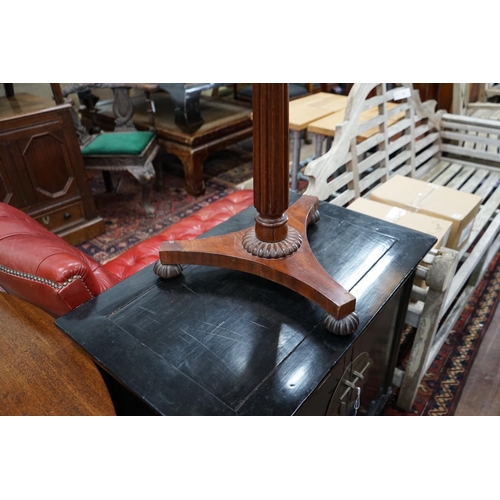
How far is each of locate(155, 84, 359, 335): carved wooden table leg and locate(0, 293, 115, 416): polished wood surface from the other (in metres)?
0.29

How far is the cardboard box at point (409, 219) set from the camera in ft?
5.42

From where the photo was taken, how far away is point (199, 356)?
0.82 meters

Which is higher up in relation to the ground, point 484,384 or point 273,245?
point 273,245

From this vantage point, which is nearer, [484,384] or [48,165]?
[484,384]

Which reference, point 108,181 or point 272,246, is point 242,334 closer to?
point 272,246

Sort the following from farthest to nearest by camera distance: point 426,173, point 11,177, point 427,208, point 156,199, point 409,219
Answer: point 156,199 → point 426,173 → point 11,177 → point 427,208 → point 409,219

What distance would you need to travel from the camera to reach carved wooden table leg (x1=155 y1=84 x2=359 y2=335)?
83 centimetres

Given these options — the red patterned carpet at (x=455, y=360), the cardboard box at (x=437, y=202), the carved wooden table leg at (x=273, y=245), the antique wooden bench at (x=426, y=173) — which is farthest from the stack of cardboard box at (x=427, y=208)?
the carved wooden table leg at (x=273, y=245)

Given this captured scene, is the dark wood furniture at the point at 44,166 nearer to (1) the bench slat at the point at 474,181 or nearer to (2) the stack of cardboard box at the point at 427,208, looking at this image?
(2) the stack of cardboard box at the point at 427,208

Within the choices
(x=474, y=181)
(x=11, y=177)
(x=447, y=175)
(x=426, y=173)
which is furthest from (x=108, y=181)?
(x=474, y=181)

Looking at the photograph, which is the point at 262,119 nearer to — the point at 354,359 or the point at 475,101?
the point at 354,359

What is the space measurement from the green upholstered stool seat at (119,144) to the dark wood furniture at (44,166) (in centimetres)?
27

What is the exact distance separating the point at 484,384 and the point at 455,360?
153 millimetres

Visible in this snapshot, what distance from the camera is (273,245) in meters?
0.97
